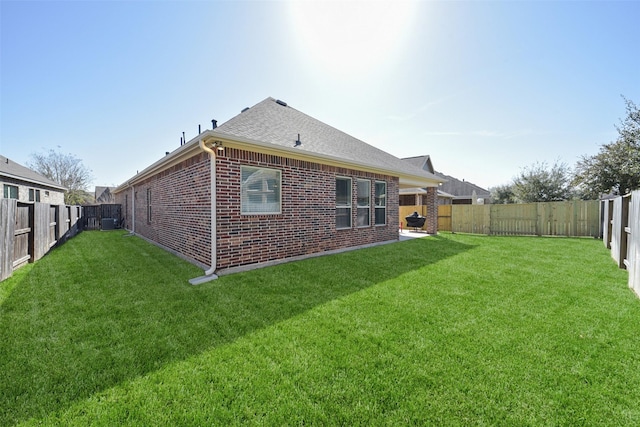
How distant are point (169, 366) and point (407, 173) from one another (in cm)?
1026

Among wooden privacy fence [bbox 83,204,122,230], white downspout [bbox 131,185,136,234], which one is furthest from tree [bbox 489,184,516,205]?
wooden privacy fence [bbox 83,204,122,230]

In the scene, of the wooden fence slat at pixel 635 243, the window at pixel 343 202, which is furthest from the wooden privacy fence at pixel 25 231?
the wooden fence slat at pixel 635 243

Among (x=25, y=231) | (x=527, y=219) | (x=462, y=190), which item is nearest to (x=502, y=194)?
(x=462, y=190)

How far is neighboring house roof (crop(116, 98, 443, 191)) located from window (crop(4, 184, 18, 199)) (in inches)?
319

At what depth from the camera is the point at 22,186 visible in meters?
14.9

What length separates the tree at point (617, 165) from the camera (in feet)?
48.6

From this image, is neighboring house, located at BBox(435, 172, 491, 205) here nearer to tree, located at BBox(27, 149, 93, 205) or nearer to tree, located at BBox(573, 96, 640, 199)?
tree, located at BBox(573, 96, 640, 199)

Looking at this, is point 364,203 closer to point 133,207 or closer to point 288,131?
point 288,131

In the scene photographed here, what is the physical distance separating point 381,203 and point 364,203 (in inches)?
40.9

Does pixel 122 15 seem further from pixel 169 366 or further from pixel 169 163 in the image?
pixel 169 366

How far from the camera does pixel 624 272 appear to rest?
5945 millimetres

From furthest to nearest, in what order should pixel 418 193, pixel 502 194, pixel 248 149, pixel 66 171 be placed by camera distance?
pixel 66 171 < pixel 502 194 < pixel 418 193 < pixel 248 149

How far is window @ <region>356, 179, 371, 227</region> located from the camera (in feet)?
30.1

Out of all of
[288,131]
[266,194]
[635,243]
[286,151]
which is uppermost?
[288,131]
